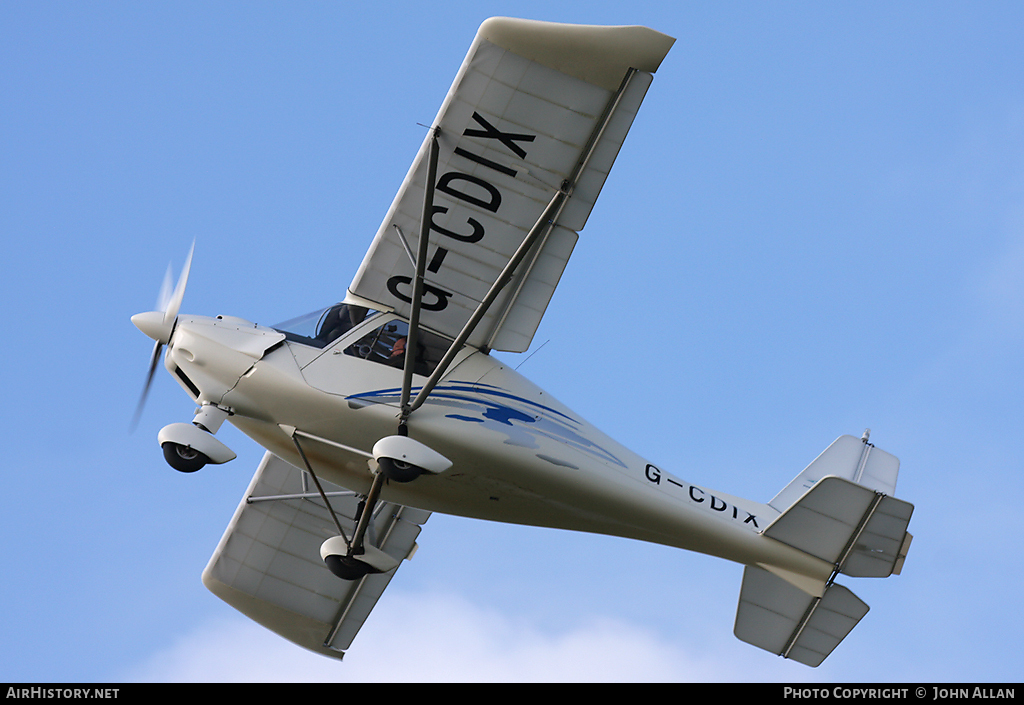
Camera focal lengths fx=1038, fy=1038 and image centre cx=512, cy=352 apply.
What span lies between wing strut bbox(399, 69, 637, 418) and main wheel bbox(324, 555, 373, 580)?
5.42 ft

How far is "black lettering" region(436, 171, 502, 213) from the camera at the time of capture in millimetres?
10656

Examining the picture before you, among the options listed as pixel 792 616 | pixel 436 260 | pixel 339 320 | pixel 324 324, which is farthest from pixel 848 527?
pixel 324 324

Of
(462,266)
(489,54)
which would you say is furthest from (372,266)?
(489,54)

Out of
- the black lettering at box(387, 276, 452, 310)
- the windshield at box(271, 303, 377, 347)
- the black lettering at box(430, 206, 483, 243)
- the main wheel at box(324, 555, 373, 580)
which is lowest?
the main wheel at box(324, 555, 373, 580)

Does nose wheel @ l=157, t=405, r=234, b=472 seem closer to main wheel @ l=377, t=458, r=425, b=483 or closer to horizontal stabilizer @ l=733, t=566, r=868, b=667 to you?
main wheel @ l=377, t=458, r=425, b=483

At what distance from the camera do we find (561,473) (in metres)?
10.8

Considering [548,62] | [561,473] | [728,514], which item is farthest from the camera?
[728,514]

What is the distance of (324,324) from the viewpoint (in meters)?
10.9

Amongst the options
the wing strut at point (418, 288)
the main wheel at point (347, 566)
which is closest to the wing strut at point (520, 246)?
the wing strut at point (418, 288)

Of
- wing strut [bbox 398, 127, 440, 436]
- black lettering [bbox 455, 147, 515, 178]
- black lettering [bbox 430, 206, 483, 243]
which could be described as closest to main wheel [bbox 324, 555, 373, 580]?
wing strut [bbox 398, 127, 440, 436]

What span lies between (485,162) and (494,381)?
234 cm

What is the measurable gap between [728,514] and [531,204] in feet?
13.3

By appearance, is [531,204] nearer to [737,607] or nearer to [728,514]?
[728,514]

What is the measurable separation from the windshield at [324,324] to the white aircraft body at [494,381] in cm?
2
